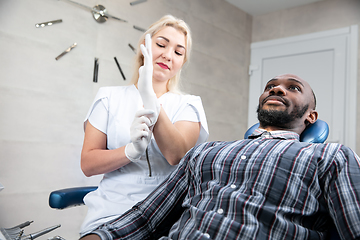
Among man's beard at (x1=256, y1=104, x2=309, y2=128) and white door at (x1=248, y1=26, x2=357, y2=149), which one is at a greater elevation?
white door at (x1=248, y1=26, x2=357, y2=149)

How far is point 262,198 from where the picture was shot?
3.23 feet

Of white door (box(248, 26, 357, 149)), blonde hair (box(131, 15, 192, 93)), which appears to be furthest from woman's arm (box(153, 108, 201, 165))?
white door (box(248, 26, 357, 149))

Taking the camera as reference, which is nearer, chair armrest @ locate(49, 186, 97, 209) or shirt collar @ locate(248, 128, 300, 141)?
shirt collar @ locate(248, 128, 300, 141)

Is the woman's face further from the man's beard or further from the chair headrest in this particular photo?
the chair headrest

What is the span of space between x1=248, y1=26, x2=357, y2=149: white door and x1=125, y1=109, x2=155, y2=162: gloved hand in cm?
264

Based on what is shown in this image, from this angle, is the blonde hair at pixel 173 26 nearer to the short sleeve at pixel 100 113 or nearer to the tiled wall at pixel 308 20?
the short sleeve at pixel 100 113

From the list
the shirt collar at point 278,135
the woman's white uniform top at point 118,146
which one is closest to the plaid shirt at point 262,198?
the shirt collar at point 278,135

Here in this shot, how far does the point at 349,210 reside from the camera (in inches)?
34.9

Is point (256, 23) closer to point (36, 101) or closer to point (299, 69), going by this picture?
point (299, 69)

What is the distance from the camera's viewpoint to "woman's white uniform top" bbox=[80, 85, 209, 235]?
1313mm

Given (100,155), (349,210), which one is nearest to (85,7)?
(100,155)

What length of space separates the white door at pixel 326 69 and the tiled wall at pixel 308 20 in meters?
0.08

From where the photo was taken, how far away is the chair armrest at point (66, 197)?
4.47 ft

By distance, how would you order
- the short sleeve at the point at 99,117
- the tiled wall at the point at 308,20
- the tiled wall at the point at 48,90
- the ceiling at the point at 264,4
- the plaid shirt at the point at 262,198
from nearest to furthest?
1. the plaid shirt at the point at 262,198
2. the short sleeve at the point at 99,117
3. the tiled wall at the point at 48,90
4. the tiled wall at the point at 308,20
5. the ceiling at the point at 264,4
